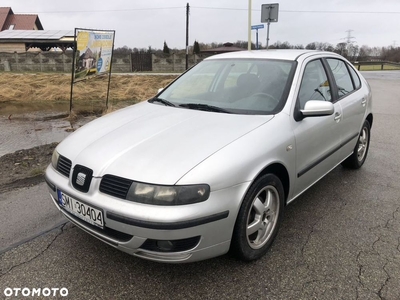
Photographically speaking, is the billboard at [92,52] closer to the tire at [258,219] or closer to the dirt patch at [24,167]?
the dirt patch at [24,167]

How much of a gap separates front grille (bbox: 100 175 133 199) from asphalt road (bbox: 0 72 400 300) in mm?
690

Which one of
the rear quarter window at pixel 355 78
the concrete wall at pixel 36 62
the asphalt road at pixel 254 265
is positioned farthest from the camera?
the concrete wall at pixel 36 62

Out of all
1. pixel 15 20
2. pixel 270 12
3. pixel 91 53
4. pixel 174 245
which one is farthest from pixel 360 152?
pixel 15 20

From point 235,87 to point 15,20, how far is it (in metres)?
64.3

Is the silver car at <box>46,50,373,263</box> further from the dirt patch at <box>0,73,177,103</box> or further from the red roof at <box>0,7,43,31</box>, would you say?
the red roof at <box>0,7,43,31</box>

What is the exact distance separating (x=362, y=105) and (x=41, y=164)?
443 centimetres

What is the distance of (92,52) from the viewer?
320 inches

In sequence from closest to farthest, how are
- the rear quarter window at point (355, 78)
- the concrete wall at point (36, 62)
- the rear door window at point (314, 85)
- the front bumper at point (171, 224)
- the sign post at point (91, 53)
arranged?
1. the front bumper at point (171, 224)
2. the rear door window at point (314, 85)
3. the rear quarter window at point (355, 78)
4. the sign post at point (91, 53)
5. the concrete wall at point (36, 62)

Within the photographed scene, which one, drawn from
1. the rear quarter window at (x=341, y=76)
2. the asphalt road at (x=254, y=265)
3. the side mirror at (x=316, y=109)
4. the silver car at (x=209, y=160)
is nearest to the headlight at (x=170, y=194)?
the silver car at (x=209, y=160)

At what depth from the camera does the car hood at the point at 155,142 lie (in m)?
2.18

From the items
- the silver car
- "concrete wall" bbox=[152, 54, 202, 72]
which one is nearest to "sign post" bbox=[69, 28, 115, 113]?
the silver car

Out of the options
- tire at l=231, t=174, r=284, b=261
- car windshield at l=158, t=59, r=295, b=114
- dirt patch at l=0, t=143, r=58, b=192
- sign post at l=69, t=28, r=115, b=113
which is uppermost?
sign post at l=69, t=28, r=115, b=113

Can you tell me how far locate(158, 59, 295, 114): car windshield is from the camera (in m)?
3.02

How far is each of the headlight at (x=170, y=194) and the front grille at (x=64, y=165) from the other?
0.73m
